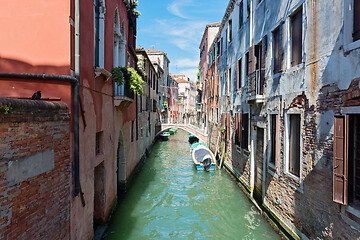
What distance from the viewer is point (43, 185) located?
3.29 meters

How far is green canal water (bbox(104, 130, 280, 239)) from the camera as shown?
643 cm

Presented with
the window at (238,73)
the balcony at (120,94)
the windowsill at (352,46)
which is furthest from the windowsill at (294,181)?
the window at (238,73)

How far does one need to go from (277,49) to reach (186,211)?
564 centimetres

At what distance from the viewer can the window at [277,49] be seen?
6.34 m

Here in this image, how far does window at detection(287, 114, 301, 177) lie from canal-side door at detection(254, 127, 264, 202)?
1939 millimetres

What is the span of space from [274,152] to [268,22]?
3.79 m

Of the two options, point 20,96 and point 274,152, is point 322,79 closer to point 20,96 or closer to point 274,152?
point 274,152

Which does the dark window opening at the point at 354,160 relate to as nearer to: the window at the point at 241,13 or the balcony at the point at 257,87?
the balcony at the point at 257,87

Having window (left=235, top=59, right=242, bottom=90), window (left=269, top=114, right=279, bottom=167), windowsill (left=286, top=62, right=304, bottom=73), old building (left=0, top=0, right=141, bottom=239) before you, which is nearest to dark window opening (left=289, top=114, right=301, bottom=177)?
window (left=269, top=114, right=279, bottom=167)

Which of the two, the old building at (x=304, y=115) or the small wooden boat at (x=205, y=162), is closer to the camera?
the old building at (x=304, y=115)

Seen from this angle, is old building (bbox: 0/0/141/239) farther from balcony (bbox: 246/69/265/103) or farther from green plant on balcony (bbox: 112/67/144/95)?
balcony (bbox: 246/69/265/103)

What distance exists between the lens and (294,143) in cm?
569

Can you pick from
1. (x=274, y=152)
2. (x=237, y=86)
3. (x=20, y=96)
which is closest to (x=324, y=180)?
(x=274, y=152)

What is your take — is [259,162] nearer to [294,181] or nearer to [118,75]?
[294,181]
